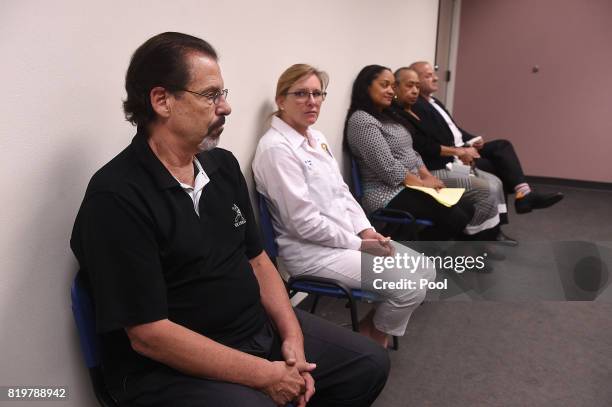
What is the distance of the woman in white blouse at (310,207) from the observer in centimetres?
197

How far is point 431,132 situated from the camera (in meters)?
3.46

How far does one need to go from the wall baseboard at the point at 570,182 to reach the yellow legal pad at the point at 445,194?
3118 mm

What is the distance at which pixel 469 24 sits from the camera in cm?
554

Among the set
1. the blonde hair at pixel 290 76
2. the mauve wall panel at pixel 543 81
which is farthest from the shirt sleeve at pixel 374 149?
the mauve wall panel at pixel 543 81

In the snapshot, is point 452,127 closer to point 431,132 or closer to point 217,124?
point 431,132

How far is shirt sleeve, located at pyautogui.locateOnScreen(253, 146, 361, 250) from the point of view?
6.41 feet

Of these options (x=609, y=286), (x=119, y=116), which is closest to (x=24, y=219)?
(x=119, y=116)

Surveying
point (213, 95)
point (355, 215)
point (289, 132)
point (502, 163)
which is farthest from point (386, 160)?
point (213, 95)

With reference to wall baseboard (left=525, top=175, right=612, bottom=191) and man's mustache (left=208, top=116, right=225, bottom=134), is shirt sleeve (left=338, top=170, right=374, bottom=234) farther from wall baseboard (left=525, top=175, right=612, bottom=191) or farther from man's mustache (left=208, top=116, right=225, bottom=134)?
wall baseboard (left=525, top=175, right=612, bottom=191)

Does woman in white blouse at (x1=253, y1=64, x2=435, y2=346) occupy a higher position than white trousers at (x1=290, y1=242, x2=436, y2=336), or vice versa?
woman in white blouse at (x1=253, y1=64, x2=435, y2=346)

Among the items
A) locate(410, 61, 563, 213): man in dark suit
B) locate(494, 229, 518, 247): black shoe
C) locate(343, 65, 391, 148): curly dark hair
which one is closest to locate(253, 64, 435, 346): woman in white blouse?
locate(343, 65, 391, 148): curly dark hair

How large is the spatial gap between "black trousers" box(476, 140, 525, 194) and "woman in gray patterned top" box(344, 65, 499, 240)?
869mm

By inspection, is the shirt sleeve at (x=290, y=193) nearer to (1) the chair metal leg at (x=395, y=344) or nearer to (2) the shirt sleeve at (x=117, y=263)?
(1) the chair metal leg at (x=395, y=344)

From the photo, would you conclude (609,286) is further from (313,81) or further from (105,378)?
(105,378)
